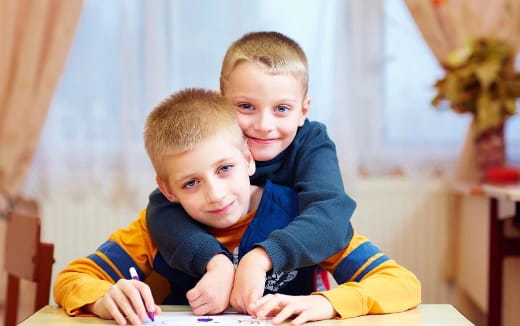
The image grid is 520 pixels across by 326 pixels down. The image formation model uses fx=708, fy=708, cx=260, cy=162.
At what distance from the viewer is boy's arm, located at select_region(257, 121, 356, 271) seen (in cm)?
115

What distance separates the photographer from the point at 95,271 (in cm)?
129

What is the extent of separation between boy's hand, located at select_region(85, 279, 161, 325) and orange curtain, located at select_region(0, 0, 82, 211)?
2.17 meters

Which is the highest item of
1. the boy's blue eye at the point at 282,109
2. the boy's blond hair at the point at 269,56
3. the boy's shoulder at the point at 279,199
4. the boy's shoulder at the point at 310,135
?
the boy's blond hair at the point at 269,56

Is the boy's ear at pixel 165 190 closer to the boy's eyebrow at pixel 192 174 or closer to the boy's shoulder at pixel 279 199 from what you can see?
the boy's eyebrow at pixel 192 174

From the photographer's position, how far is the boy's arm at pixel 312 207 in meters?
1.15

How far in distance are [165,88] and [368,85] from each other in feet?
3.00

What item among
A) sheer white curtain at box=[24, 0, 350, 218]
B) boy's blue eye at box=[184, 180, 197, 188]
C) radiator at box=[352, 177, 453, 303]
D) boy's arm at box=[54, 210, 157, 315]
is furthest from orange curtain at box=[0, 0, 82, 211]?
boy's blue eye at box=[184, 180, 197, 188]

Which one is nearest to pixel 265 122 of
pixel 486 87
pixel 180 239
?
pixel 180 239

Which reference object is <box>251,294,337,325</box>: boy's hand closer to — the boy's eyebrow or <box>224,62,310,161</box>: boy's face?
the boy's eyebrow

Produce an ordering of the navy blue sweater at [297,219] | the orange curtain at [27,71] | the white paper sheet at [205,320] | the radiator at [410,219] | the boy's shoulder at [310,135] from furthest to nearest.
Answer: the radiator at [410,219]
the orange curtain at [27,71]
the boy's shoulder at [310,135]
the navy blue sweater at [297,219]
the white paper sheet at [205,320]

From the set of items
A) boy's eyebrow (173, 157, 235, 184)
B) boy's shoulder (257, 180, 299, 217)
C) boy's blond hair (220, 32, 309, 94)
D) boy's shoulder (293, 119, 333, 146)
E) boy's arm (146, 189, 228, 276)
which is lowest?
boy's arm (146, 189, 228, 276)

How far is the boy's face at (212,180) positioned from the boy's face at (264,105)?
0.09 metres

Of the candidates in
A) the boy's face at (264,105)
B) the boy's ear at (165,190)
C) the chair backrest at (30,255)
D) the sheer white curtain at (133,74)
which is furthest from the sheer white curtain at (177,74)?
the boy's ear at (165,190)

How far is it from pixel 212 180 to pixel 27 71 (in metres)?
2.18
